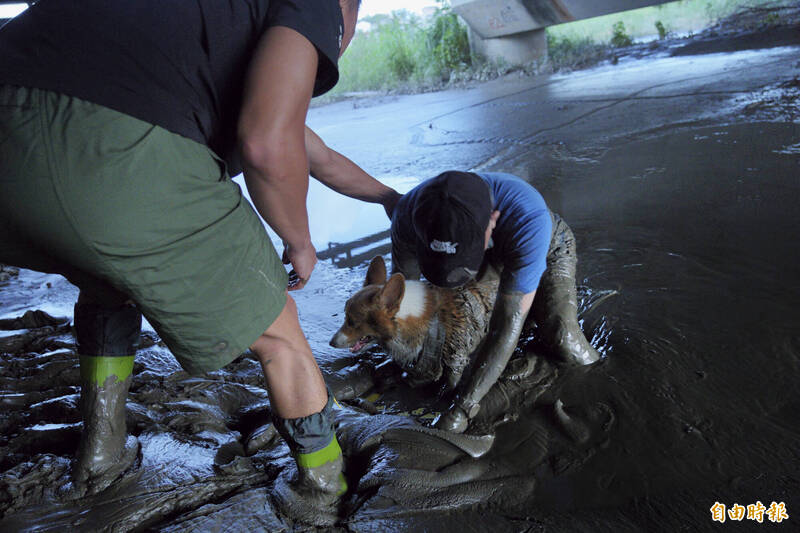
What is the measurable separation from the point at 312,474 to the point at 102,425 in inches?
37.5

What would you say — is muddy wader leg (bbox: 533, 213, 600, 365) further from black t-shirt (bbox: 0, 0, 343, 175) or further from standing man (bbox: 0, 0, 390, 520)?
black t-shirt (bbox: 0, 0, 343, 175)

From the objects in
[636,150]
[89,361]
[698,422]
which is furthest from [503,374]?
[636,150]

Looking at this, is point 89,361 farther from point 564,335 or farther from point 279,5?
point 564,335

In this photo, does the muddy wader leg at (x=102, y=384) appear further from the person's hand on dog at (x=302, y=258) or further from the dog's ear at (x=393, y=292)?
the dog's ear at (x=393, y=292)

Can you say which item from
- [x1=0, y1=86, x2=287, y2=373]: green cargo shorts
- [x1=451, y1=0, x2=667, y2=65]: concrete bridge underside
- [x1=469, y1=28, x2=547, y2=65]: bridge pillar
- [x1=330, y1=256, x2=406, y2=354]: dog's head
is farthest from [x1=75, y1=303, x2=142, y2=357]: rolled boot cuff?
[x1=469, y1=28, x2=547, y2=65]: bridge pillar

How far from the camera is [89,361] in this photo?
2393mm

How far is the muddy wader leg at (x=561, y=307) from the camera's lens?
319 cm

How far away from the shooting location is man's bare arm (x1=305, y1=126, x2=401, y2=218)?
3.34m

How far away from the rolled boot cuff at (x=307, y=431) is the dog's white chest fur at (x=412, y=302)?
1.26m

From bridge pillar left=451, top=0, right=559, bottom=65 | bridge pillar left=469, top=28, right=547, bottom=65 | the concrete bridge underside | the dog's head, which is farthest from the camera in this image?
bridge pillar left=469, top=28, right=547, bottom=65

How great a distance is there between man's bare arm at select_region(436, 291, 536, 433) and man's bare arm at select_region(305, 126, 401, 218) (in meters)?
1.05

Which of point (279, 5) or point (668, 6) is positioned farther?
point (668, 6)

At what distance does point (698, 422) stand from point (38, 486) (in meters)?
2.90

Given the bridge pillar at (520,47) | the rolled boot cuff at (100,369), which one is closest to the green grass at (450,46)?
the bridge pillar at (520,47)
